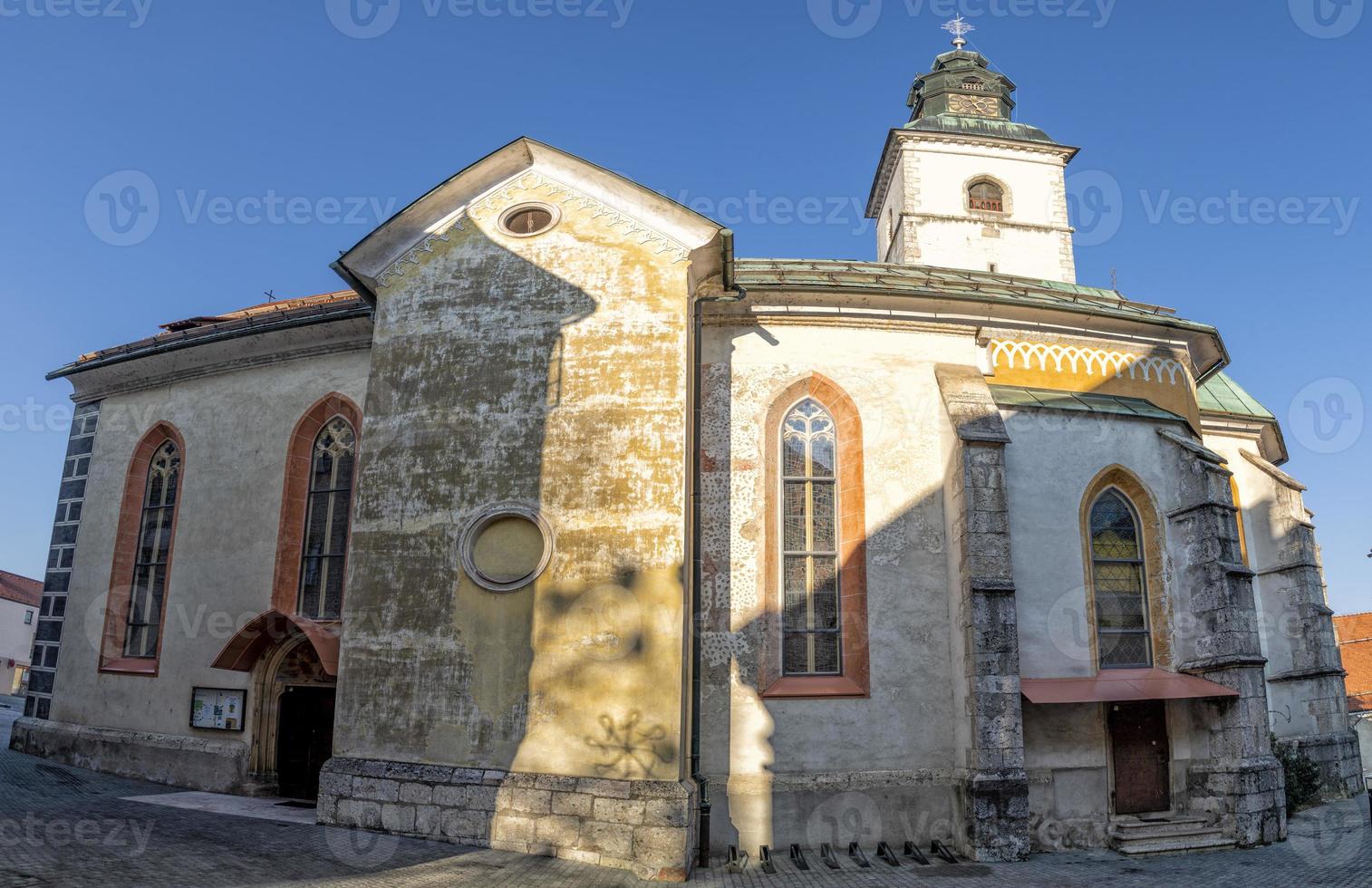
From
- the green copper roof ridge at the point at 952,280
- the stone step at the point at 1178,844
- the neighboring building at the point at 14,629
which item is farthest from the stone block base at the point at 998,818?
the neighboring building at the point at 14,629

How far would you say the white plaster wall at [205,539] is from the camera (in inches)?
552

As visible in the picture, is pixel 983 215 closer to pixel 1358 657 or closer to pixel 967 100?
pixel 967 100

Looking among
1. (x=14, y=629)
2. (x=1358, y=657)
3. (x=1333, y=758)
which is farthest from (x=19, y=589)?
(x=1358, y=657)

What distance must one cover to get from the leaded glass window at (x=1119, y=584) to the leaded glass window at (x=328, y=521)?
1146 cm

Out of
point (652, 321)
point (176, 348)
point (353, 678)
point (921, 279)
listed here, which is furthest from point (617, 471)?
point (176, 348)

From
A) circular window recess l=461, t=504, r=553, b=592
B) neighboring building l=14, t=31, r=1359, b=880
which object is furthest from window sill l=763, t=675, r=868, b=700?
circular window recess l=461, t=504, r=553, b=592

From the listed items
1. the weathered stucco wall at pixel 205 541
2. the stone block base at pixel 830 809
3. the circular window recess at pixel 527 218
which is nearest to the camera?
the stone block base at pixel 830 809

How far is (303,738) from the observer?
13.4 meters

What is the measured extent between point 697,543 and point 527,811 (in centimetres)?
400

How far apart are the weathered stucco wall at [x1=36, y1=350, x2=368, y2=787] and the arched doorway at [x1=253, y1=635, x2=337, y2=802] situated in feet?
1.21

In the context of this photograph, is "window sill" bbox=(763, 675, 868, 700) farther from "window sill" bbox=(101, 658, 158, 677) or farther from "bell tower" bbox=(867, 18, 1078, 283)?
"bell tower" bbox=(867, 18, 1078, 283)

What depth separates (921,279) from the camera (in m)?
15.2

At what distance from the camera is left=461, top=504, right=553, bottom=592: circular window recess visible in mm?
11164

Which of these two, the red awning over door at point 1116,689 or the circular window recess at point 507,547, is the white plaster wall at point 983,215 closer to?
the red awning over door at point 1116,689
